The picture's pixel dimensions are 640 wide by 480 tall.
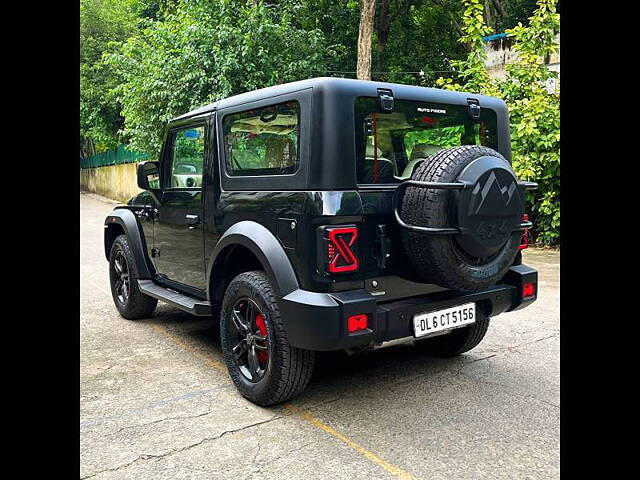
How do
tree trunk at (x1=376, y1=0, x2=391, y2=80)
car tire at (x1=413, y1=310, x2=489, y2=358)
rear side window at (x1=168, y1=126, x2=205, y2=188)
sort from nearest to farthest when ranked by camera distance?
car tire at (x1=413, y1=310, x2=489, y2=358), rear side window at (x1=168, y1=126, x2=205, y2=188), tree trunk at (x1=376, y1=0, x2=391, y2=80)

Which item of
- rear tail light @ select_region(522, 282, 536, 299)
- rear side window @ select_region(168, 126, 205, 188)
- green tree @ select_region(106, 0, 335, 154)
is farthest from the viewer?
green tree @ select_region(106, 0, 335, 154)

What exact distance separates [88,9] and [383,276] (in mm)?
24311

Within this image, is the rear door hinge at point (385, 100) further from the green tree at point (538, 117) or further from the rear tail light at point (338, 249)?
the green tree at point (538, 117)

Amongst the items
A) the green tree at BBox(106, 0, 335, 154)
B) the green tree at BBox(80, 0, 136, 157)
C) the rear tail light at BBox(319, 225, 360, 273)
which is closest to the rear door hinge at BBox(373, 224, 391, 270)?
the rear tail light at BBox(319, 225, 360, 273)

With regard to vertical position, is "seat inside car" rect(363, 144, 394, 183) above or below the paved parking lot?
above

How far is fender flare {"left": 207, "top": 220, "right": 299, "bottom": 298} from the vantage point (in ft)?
10.3

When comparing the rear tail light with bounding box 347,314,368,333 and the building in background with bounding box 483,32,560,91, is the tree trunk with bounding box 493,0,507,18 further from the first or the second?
the rear tail light with bounding box 347,314,368,333

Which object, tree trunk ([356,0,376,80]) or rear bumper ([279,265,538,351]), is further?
tree trunk ([356,0,376,80])

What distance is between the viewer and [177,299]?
4.33 m

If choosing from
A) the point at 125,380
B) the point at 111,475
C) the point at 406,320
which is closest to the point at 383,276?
the point at 406,320

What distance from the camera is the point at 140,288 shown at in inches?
195

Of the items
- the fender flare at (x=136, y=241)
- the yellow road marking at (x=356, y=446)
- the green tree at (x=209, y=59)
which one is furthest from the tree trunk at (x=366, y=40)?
the yellow road marking at (x=356, y=446)

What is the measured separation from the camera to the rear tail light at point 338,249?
2.98 m

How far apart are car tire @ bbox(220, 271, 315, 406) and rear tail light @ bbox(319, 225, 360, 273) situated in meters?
0.45
